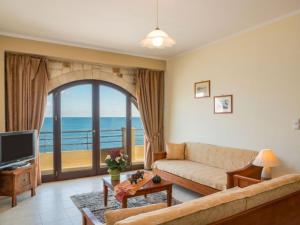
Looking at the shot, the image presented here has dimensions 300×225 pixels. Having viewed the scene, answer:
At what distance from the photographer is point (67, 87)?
15.8 ft

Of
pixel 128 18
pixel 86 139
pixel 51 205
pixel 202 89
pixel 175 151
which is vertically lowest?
pixel 51 205

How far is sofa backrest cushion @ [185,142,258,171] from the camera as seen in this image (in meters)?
3.61

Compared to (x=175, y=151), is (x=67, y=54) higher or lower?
higher

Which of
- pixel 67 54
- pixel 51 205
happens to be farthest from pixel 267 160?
pixel 67 54

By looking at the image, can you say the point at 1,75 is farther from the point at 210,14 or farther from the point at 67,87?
the point at 210,14

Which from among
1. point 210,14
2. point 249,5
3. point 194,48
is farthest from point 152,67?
point 249,5

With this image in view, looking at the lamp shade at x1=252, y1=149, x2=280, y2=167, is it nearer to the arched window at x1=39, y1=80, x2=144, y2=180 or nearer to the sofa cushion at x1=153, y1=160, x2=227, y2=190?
the sofa cushion at x1=153, y1=160, x2=227, y2=190

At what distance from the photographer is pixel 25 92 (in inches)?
164

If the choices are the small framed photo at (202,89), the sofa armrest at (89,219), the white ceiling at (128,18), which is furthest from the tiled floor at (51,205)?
the white ceiling at (128,18)

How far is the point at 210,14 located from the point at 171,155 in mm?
2676

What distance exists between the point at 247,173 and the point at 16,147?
3466 millimetres

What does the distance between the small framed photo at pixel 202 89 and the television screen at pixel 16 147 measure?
313cm

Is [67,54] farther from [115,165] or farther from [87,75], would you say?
[115,165]

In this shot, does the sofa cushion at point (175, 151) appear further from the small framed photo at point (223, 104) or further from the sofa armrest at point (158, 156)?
the small framed photo at point (223, 104)
